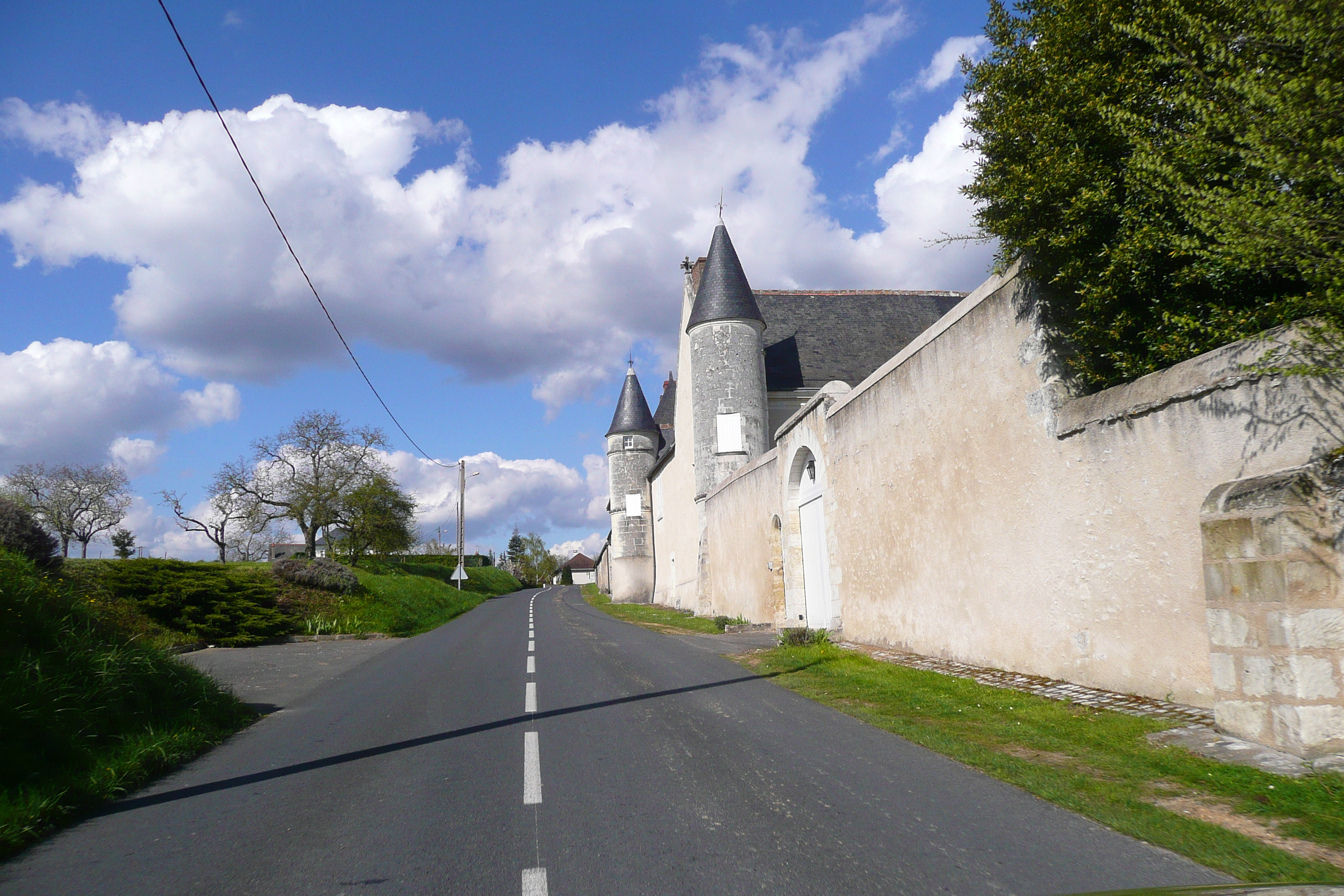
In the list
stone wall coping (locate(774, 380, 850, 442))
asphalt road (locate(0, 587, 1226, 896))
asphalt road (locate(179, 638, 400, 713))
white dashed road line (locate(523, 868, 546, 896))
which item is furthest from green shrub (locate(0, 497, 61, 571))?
stone wall coping (locate(774, 380, 850, 442))

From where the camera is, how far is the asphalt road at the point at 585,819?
3498 mm

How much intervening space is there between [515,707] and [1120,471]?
6.10 meters

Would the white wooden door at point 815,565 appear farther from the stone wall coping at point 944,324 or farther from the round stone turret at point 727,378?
the round stone turret at point 727,378

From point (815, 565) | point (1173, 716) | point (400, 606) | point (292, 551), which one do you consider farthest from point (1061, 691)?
point (292, 551)

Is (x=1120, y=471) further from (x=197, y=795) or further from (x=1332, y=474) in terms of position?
(x=197, y=795)

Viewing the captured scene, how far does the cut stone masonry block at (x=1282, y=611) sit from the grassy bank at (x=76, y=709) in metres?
7.23

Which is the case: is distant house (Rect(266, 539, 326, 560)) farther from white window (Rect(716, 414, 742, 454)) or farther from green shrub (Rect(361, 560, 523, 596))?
white window (Rect(716, 414, 742, 454))

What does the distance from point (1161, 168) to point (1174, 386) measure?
1670 millimetres

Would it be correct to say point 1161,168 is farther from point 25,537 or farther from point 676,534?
point 676,534

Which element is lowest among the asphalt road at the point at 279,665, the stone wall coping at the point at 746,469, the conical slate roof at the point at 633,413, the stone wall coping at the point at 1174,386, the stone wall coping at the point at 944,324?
the asphalt road at the point at 279,665

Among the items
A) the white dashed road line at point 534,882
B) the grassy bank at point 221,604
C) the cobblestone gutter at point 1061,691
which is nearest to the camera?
the white dashed road line at point 534,882

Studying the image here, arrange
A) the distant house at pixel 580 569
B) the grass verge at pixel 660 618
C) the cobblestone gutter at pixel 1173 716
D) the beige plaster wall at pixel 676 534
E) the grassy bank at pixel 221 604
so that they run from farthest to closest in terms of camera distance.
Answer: the distant house at pixel 580 569, the beige plaster wall at pixel 676 534, the grass verge at pixel 660 618, the grassy bank at pixel 221 604, the cobblestone gutter at pixel 1173 716

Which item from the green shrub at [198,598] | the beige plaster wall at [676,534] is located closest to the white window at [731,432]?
the beige plaster wall at [676,534]

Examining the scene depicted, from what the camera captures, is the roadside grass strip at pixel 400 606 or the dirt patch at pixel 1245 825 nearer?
the dirt patch at pixel 1245 825
